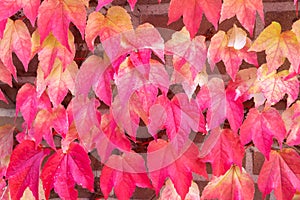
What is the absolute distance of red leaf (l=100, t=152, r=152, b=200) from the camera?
1.06 m

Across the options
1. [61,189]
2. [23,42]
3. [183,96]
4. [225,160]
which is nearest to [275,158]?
[225,160]

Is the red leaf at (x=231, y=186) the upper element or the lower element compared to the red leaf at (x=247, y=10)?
lower

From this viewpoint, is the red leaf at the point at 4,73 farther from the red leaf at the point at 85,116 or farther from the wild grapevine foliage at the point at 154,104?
the red leaf at the point at 85,116

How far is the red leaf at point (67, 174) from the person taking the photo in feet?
3.49

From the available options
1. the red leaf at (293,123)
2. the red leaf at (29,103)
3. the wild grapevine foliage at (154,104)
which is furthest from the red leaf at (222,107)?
the red leaf at (29,103)

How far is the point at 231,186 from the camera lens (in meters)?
1.12

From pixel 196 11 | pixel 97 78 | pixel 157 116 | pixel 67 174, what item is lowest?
pixel 67 174

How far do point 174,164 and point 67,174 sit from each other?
0.22m

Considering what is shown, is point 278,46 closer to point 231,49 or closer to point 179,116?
point 231,49

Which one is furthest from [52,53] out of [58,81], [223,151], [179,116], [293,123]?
[293,123]

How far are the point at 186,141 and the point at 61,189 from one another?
0.92ft

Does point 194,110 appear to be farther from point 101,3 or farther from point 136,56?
point 101,3

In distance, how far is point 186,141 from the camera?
41.8 inches

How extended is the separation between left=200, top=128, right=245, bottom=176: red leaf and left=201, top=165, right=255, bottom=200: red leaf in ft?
0.19
